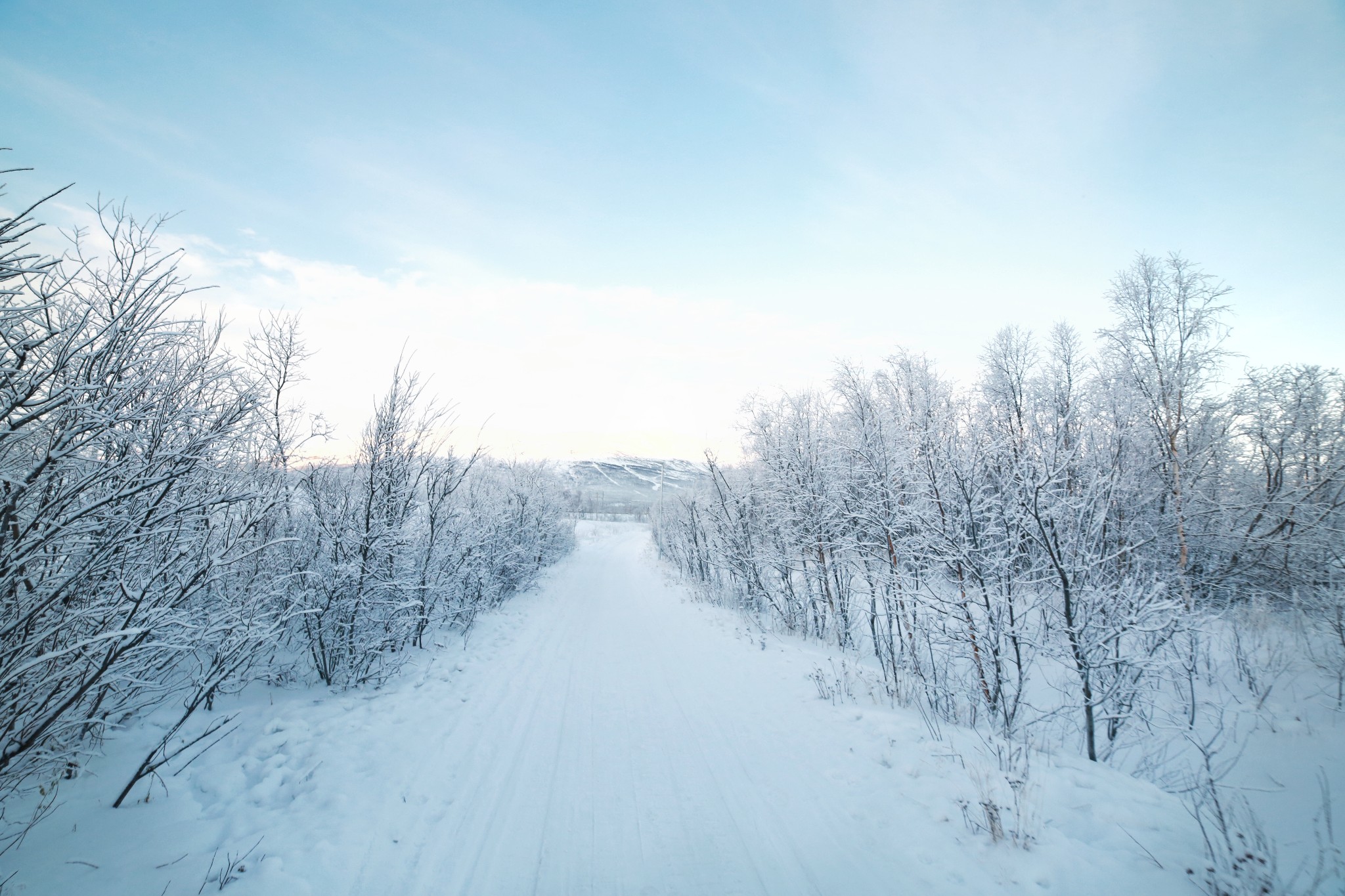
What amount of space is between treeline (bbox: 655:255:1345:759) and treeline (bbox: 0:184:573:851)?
7.11m

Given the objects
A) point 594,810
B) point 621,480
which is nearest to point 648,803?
point 594,810

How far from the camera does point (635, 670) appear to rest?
25.4 ft

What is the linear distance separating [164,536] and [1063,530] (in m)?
9.24

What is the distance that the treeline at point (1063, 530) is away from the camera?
5.00m

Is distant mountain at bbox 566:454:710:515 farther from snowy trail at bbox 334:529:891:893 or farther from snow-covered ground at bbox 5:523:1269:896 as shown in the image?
snow-covered ground at bbox 5:523:1269:896

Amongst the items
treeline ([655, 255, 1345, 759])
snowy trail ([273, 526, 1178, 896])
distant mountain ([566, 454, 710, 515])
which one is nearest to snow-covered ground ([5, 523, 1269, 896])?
snowy trail ([273, 526, 1178, 896])

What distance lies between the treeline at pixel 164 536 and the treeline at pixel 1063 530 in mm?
7110

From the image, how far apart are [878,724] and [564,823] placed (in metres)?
3.73

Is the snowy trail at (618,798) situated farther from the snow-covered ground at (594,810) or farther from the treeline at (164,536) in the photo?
the treeline at (164,536)

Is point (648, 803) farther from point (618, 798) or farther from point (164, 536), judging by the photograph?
point (164, 536)

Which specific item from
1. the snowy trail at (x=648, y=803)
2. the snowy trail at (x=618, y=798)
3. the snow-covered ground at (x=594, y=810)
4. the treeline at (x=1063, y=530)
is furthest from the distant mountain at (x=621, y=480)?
the snow-covered ground at (x=594, y=810)

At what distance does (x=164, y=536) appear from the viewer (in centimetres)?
389

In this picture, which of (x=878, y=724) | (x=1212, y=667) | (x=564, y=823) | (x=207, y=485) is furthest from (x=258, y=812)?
(x=1212, y=667)

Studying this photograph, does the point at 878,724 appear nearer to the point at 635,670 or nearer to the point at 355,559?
the point at 635,670
